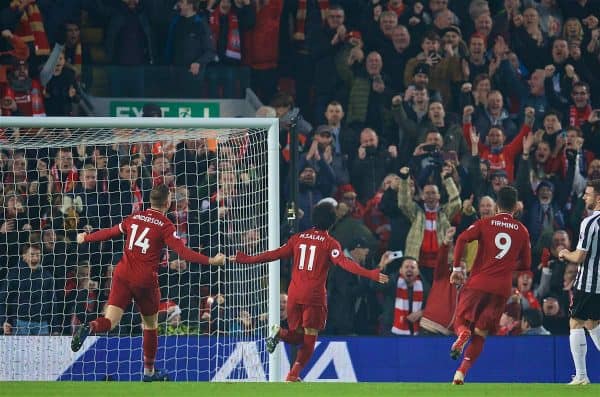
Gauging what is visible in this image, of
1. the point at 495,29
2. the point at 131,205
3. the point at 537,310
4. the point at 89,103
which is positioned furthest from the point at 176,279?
the point at 495,29

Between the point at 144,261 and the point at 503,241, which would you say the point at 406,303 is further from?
the point at 144,261

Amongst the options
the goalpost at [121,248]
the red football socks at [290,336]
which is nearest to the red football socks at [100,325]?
the red football socks at [290,336]

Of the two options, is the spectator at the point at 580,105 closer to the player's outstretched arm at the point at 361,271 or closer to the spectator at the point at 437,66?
the spectator at the point at 437,66

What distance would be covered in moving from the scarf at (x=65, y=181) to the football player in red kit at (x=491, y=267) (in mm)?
4504

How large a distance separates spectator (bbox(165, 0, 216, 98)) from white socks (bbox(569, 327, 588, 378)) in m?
6.37

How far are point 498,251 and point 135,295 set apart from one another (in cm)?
300

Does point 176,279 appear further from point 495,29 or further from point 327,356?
point 495,29

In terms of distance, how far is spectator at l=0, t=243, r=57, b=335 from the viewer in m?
14.1

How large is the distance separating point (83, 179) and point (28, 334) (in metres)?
1.59

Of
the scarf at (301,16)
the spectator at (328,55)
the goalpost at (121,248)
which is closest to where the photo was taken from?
the goalpost at (121,248)

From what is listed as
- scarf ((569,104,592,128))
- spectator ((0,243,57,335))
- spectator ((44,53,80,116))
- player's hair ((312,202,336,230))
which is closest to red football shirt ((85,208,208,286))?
player's hair ((312,202,336,230))

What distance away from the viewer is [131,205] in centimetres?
1458

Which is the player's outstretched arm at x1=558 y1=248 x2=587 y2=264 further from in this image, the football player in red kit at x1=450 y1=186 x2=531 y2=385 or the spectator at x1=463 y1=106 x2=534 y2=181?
the spectator at x1=463 y1=106 x2=534 y2=181

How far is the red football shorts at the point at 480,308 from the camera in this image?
11789 millimetres
